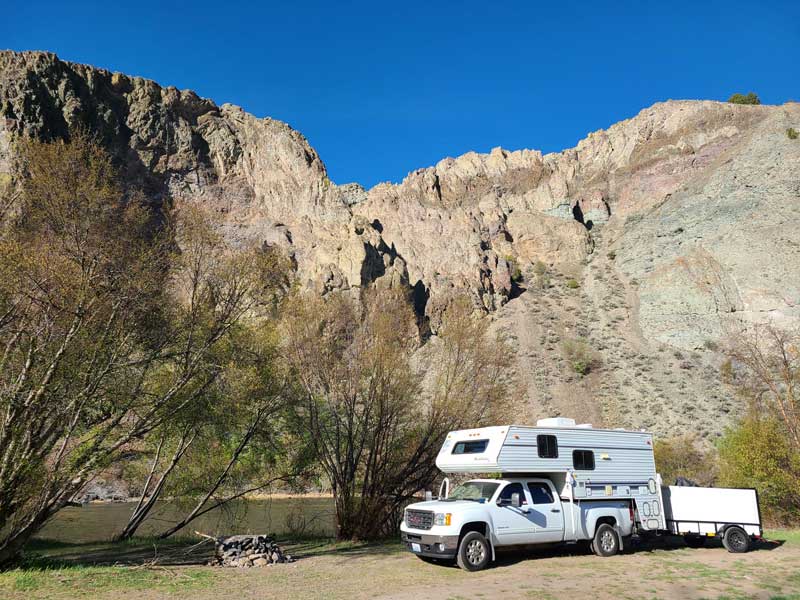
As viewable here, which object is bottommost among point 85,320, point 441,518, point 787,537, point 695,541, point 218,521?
point 787,537

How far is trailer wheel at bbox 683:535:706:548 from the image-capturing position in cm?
1396

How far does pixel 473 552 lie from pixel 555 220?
65900 mm

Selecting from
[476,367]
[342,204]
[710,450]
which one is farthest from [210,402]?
[342,204]

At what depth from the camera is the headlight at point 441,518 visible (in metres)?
10.6

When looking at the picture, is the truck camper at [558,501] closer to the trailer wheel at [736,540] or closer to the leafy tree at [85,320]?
the trailer wheel at [736,540]

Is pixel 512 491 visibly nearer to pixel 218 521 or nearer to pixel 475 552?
pixel 475 552

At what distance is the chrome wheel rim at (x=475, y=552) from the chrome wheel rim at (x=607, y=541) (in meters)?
3.49

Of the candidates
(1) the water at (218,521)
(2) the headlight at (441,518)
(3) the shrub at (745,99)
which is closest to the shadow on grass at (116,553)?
(1) the water at (218,521)

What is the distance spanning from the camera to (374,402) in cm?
1828

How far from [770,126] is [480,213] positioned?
114 feet

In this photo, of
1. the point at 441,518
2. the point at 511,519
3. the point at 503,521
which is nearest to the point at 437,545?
the point at 441,518

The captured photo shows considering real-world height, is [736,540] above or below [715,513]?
below

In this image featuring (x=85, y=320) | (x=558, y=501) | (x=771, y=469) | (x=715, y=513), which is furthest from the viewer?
(x=771, y=469)

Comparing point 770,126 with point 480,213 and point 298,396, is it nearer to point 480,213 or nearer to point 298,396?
point 480,213
